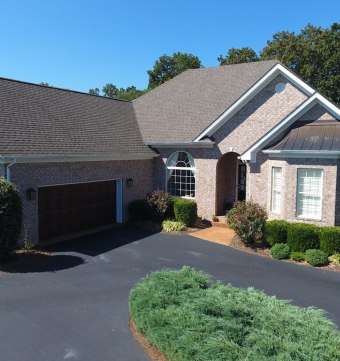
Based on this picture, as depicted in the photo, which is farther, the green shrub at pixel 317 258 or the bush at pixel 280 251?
the bush at pixel 280 251

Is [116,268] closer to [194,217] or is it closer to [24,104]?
[194,217]

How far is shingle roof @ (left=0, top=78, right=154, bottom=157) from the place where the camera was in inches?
595

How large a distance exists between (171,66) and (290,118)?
36.2 m

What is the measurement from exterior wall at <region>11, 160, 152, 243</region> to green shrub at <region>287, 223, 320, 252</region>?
30.0 feet

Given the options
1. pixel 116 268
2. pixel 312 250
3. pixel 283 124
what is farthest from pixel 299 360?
pixel 283 124

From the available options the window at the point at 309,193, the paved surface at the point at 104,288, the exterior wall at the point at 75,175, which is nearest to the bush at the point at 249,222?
the paved surface at the point at 104,288

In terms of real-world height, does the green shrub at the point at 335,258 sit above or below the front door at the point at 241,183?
below

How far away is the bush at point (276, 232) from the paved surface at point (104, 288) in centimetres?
115

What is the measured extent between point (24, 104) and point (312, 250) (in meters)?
14.2

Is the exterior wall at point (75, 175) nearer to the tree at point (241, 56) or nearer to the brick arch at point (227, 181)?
the brick arch at point (227, 181)

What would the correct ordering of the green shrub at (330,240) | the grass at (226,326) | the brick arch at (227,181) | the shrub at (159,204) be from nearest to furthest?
the grass at (226,326)
the green shrub at (330,240)
the shrub at (159,204)
the brick arch at (227,181)

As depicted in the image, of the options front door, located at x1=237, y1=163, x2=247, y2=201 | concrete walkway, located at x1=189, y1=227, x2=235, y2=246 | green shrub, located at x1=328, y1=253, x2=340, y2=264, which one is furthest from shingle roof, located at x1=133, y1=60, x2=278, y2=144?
green shrub, located at x1=328, y1=253, x2=340, y2=264

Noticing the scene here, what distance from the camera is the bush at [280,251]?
13.9 meters

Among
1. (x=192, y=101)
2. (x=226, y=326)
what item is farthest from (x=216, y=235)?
(x=226, y=326)
